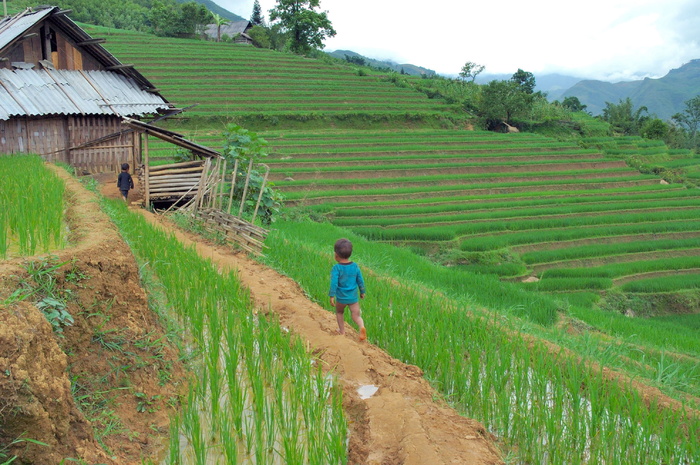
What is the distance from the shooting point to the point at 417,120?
33.9 m

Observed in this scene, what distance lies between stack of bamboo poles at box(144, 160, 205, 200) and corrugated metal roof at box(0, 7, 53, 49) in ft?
12.9

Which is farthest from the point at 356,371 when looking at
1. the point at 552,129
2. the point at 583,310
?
the point at 552,129

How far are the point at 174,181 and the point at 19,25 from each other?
5185 millimetres

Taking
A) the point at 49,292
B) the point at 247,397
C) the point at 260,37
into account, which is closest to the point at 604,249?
the point at 247,397

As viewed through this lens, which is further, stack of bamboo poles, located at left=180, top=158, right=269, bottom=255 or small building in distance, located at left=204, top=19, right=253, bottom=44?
small building in distance, located at left=204, top=19, right=253, bottom=44

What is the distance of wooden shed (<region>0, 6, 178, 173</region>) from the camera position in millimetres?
11445

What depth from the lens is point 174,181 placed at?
11070mm

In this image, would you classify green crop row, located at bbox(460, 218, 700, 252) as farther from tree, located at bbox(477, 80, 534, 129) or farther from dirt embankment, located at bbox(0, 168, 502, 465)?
tree, located at bbox(477, 80, 534, 129)

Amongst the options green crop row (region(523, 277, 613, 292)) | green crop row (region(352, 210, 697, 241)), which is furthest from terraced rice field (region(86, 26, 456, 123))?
green crop row (region(523, 277, 613, 292))

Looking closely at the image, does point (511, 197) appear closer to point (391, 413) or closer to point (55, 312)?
point (391, 413)

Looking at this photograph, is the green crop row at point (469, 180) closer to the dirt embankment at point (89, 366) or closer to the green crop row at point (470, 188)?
the green crop row at point (470, 188)

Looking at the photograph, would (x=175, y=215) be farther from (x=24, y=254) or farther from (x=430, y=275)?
(x=24, y=254)

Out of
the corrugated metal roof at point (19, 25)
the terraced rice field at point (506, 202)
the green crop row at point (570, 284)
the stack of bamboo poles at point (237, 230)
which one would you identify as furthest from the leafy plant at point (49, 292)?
the terraced rice field at point (506, 202)

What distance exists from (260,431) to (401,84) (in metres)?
40.7
